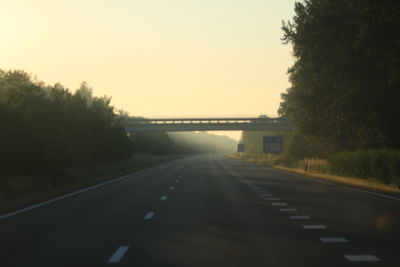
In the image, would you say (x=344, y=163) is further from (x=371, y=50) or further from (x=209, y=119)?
(x=209, y=119)

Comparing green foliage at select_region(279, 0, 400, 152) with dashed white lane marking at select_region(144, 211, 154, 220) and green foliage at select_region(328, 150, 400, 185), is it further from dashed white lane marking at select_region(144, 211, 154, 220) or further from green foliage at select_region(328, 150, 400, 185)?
dashed white lane marking at select_region(144, 211, 154, 220)

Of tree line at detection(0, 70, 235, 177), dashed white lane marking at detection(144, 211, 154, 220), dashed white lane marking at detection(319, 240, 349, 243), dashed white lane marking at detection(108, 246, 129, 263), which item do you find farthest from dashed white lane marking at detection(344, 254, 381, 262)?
tree line at detection(0, 70, 235, 177)

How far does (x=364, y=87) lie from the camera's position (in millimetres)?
35375

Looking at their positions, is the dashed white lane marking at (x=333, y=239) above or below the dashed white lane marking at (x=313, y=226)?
below

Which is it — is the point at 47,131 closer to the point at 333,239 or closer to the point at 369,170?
the point at 369,170

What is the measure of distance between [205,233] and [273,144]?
207 feet

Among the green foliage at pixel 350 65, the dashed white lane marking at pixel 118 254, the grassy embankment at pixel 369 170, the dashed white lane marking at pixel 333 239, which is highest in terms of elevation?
the green foliage at pixel 350 65

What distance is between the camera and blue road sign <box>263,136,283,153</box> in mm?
72312

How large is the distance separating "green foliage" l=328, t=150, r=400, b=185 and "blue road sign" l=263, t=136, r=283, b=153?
33627mm

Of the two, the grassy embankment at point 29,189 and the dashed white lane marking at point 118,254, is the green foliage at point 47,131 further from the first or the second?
the dashed white lane marking at point 118,254

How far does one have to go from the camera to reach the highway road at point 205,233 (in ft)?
27.5

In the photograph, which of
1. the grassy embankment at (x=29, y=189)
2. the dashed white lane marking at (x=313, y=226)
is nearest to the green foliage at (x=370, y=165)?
the dashed white lane marking at (x=313, y=226)

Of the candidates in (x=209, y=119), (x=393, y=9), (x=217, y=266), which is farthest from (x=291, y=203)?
(x=209, y=119)

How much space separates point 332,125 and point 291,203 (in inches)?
1002
